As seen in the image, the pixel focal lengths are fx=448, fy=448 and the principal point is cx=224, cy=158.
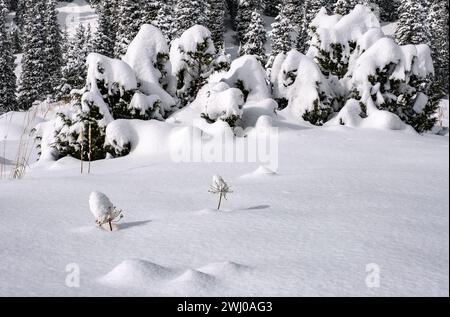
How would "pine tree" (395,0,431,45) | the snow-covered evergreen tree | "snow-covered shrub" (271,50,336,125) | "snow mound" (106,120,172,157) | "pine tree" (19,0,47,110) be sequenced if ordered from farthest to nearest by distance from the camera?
"pine tree" (19,0,47,110) → the snow-covered evergreen tree → "pine tree" (395,0,431,45) → "snow-covered shrub" (271,50,336,125) → "snow mound" (106,120,172,157)

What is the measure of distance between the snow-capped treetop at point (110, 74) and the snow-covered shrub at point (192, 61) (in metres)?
2.18

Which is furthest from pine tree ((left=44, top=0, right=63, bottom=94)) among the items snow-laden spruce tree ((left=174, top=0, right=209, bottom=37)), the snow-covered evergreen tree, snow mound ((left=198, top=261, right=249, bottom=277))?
snow mound ((left=198, top=261, right=249, bottom=277))

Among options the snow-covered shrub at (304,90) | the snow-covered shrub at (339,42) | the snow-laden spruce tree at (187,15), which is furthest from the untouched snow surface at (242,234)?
the snow-laden spruce tree at (187,15)

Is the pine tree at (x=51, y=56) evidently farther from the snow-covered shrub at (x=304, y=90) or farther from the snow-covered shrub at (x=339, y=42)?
the snow-covered shrub at (x=304, y=90)

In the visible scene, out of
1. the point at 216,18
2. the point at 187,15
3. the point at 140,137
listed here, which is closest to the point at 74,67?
the point at 187,15

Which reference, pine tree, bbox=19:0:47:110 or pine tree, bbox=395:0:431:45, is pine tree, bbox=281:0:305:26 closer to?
pine tree, bbox=395:0:431:45

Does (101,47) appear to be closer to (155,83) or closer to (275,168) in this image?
(155,83)

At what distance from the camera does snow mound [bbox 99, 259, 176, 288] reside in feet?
7.56

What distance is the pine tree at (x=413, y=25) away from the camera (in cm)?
3500

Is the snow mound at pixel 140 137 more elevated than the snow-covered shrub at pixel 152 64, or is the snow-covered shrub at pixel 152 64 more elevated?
the snow-covered shrub at pixel 152 64

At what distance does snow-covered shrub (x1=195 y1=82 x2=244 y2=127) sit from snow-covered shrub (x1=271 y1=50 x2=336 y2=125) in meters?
2.18

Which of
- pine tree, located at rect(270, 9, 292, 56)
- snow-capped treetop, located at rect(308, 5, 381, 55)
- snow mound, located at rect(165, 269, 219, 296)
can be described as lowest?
snow mound, located at rect(165, 269, 219, 296)
